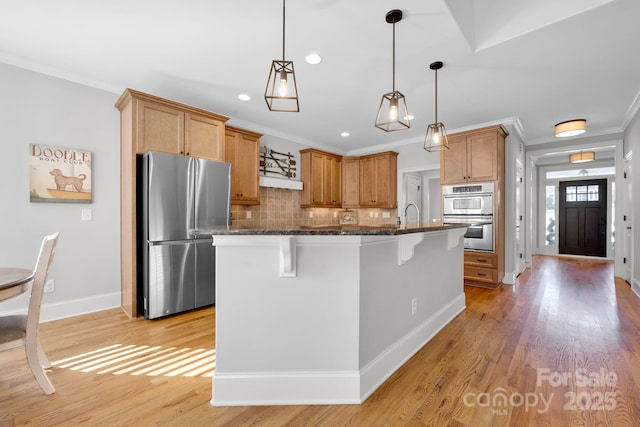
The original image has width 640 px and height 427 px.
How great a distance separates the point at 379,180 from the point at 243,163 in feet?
9.14

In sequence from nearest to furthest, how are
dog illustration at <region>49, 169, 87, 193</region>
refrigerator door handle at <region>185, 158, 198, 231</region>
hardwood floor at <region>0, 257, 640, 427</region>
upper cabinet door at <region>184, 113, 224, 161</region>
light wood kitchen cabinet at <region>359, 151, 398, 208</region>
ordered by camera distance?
hardwood floor at <region>0, 257, 640, 427</region> < dog illustration at <region>49, 169, 87, 193</region> < refrigerator door handle at <region>185, 158, 198, 231</region> < upper cabinet door at <region>184, 113, 224, 161</region> < light wood kitchen cabinet at <region>359, 151, 398, 208</region>

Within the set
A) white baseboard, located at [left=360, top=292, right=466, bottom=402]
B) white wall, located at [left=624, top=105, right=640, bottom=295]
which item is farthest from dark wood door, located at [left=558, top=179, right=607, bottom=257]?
white baseboard, located at [left=360, top=292, right=466, bottom=402]

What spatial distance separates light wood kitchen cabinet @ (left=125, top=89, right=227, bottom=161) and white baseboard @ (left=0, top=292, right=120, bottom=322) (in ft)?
5.49

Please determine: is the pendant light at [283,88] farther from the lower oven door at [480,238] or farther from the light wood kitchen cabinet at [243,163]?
the lower oven door at [480,238]

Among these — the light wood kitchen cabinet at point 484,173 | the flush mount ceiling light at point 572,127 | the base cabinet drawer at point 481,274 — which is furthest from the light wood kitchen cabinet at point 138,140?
the flush mount ceiling light at point 572,127

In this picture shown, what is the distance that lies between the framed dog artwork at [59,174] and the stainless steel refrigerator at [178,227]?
0.65m

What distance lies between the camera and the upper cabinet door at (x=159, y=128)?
2.99 m

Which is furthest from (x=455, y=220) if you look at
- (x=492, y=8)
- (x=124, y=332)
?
(x=124, y=332)

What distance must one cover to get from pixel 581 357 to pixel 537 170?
7.08 m

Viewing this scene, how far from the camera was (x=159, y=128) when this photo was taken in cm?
311

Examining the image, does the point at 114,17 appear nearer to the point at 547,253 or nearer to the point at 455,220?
the point at 455,220

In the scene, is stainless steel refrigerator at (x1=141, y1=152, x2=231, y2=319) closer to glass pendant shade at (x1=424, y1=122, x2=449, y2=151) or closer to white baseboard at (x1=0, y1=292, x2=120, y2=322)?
white baseboard at (x1=0, y1=292, x2=120, y2=322)

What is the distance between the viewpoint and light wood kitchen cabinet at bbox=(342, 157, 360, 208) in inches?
238

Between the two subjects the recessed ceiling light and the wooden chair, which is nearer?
the wooden chair
